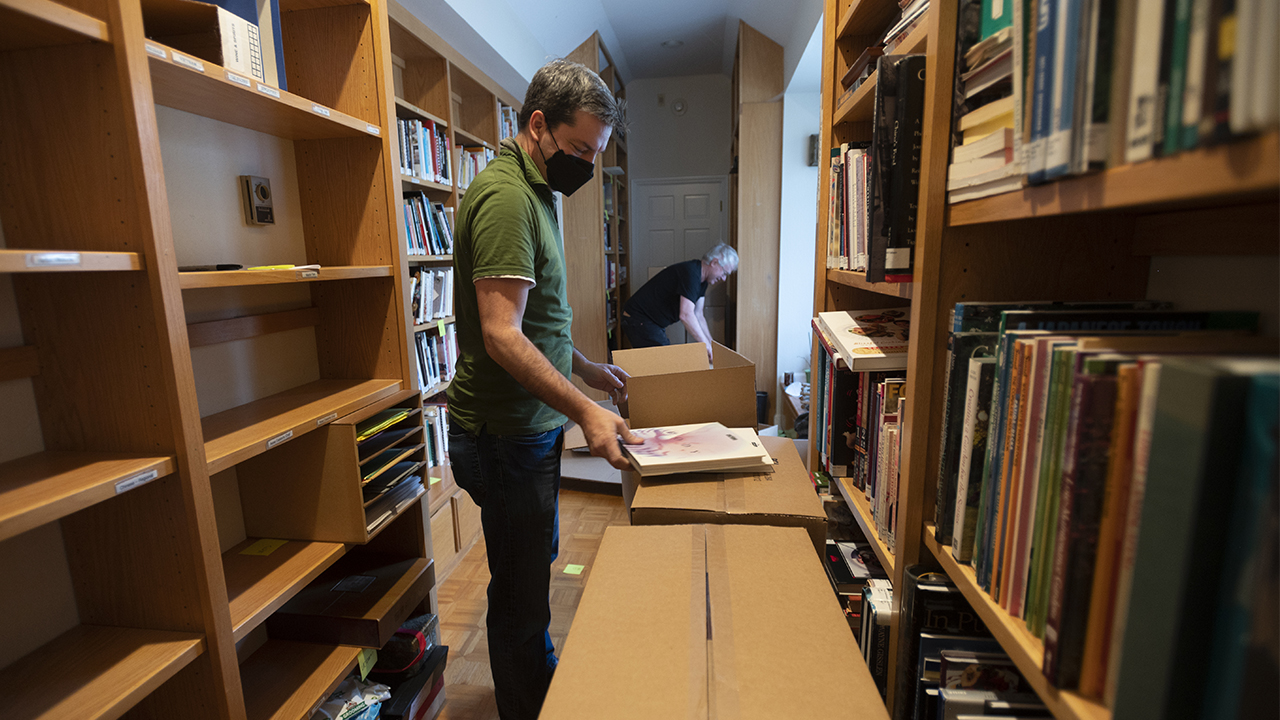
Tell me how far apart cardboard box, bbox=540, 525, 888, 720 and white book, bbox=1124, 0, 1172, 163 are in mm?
561

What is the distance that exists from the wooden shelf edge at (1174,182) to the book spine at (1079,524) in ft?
0.44

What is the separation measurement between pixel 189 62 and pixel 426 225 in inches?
62.5

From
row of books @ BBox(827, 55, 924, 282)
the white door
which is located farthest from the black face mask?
the white door

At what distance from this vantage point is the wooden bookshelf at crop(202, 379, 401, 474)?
1068mm

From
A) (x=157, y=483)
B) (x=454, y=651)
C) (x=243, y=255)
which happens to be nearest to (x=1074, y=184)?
(x=157, y=483)

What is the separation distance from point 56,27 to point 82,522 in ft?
2.59

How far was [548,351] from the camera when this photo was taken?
1.44 m

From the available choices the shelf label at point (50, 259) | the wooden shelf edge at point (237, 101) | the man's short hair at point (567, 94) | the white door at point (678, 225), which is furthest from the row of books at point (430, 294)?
the white door at point (678, 225)

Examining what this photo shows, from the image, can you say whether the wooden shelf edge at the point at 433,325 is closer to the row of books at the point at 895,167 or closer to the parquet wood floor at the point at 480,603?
the parquet wood floor at the point at 480,603

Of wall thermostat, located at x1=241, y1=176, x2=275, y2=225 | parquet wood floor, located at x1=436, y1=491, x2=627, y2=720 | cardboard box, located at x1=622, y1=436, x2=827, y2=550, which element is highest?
wall thermostat, located at x1=241, y1=176, x2=275, y2=225

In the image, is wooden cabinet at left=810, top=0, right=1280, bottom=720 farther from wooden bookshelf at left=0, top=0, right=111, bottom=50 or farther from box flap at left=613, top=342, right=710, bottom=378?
wooden bookshelf at left=0, top=0, right=111, bottom=50

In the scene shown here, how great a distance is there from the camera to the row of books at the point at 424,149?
2381 mm

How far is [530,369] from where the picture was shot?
1245 millimetres

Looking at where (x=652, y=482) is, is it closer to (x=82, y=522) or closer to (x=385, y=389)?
(x=385, y=389)
